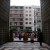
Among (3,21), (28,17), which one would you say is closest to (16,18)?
(28,17)

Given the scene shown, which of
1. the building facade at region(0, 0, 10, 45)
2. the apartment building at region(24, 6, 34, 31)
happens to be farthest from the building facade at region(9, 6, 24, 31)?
the building facade at region(0, 0, 10, 45)

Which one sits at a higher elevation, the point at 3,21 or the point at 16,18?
the point at 16,18

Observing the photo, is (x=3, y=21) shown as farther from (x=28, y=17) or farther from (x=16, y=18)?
(x=28, y=17)

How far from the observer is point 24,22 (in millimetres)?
54781

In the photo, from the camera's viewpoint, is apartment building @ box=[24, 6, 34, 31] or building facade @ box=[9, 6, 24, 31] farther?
apartment building @ box=[24, 6, 34, 31]

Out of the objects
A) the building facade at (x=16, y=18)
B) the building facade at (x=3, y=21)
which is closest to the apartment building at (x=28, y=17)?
the building facade at (x=16, y=18)

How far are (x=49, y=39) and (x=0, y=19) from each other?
5338 mm

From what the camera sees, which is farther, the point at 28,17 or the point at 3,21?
the point at 28,17

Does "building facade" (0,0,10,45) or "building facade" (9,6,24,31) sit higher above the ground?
"building facade" (9,6,24,31)

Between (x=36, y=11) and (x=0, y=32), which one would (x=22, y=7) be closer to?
(x=36, y=11)

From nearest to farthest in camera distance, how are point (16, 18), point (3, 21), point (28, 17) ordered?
point (3, 21)
point (16, 18)
point (28, 17)

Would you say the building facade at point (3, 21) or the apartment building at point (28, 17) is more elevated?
the apartment building at point (28, 17)

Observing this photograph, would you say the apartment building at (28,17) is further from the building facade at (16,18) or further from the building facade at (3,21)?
the building facade at (3,21)

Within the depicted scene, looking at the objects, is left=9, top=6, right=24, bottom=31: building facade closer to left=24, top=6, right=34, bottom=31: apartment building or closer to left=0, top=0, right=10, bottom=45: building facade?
left=24, top=6, right=34, bottom=31: apartment building
